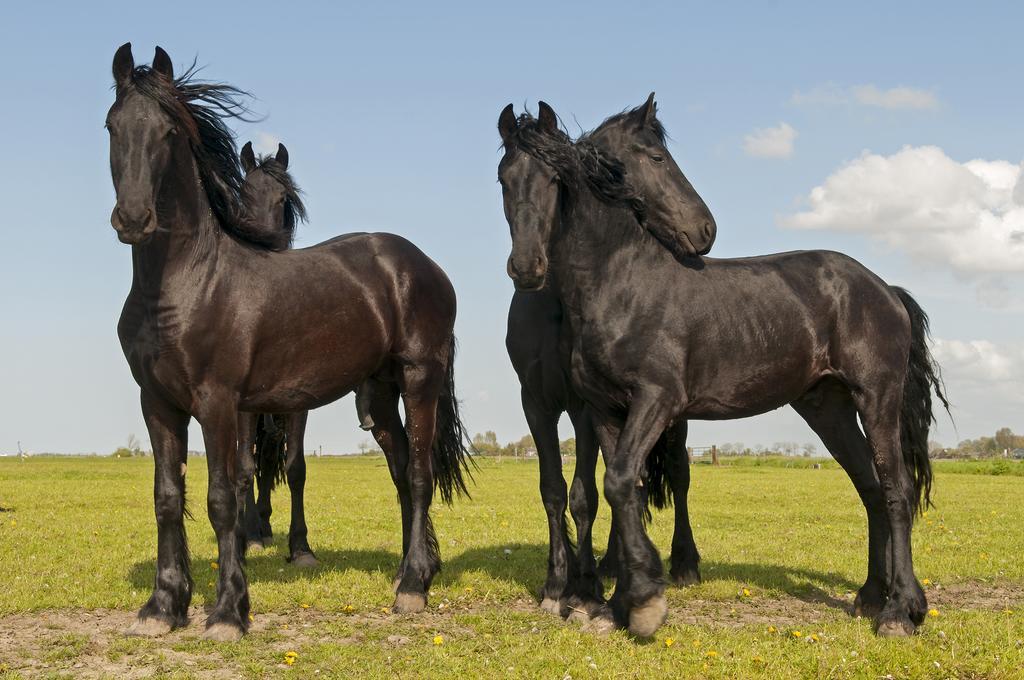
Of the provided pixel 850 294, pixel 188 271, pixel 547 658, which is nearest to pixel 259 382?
pixel 188 271

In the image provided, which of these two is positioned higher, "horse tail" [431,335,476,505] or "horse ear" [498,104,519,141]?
"horse ear" [498,104,519,141]

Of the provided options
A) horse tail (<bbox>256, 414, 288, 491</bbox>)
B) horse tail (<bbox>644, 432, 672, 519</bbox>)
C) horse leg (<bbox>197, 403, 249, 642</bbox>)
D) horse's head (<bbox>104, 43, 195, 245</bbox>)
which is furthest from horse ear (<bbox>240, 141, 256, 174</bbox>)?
horse tail (<bbox>644, 432, 672, 519</bbox>)

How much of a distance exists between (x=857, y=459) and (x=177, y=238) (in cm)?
546

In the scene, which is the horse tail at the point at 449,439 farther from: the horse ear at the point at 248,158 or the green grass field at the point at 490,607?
the horse ear at the point at 248,158

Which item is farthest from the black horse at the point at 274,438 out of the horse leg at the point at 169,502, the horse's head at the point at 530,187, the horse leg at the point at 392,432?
the horse's head at the point at 530,187

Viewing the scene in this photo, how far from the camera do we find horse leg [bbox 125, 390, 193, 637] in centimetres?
702

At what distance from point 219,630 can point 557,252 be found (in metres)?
3.49

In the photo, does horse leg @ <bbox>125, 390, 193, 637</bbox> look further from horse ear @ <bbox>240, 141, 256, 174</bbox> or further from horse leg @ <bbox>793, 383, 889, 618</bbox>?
horse leg @ <bbox>793, 383, 889, 618</bbox>

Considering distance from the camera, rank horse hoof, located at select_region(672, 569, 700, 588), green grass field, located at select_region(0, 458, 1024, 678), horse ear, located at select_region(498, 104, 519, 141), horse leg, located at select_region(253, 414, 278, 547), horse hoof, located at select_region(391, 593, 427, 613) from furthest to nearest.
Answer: horse leg, located at select_region(253, 414, 278, 547) → horse hoof, located at select_region(672, 569, 700, 588) → horse hoof, located at select_region(391, 593, 427, 613) → horse ear, located at select_region(498, 104, 519, 141) → green grass field, located at select_region(0, 458, 1024, 678)

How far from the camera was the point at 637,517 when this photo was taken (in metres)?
6.38

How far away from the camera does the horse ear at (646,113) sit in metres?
7.15

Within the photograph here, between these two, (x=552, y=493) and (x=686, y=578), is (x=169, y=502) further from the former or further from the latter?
(x=686, y=578)

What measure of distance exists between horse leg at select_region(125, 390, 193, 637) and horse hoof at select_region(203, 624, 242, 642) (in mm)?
506

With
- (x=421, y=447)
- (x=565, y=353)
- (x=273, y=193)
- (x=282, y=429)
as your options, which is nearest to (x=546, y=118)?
(x=565, y=353)
